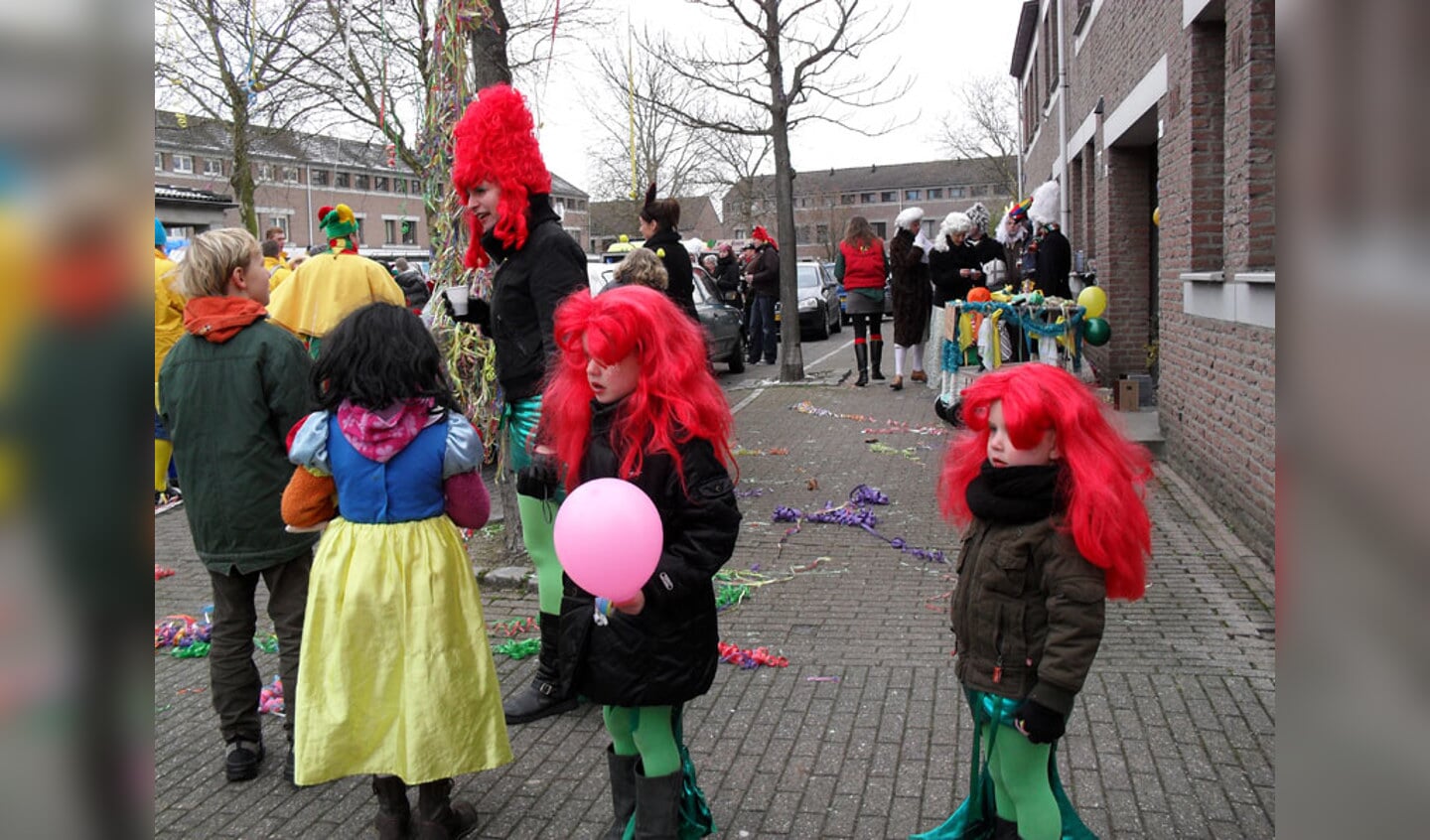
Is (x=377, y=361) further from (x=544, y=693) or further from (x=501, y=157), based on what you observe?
(x=544, y=693)

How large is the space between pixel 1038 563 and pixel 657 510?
97 cm

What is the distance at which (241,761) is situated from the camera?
13.8ft

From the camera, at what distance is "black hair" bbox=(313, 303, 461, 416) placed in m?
3.49

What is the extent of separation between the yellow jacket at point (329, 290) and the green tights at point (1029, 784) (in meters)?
3.72

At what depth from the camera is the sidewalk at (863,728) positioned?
3783 mm

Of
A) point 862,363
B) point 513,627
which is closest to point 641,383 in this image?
point 513,627

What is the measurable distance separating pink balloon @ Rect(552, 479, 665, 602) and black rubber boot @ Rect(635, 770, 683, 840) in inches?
32.5

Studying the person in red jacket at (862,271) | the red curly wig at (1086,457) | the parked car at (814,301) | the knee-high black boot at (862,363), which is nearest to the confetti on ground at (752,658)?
the red curly wig at (1086,457)

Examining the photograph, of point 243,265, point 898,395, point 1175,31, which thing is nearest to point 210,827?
point 243,265

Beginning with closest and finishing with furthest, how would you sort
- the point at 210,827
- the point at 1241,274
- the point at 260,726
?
the point at 210,827 < the point at 260,726 < the point at 1241,274

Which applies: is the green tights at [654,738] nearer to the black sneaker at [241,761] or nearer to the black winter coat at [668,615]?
the black winter coat at [668,615]
